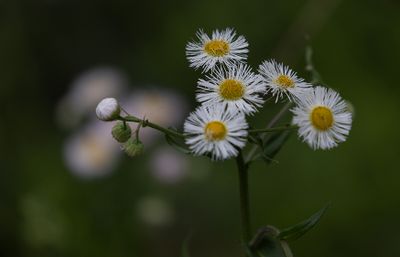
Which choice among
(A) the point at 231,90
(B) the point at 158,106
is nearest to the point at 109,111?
(A) the point at 231,90

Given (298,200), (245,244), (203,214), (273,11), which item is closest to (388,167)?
(298,200)

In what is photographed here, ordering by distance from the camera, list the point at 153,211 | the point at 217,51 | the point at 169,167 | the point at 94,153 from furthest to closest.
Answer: the point at 94,153 < the point at 169,167 < the point at 153,211 < the point at 217,51

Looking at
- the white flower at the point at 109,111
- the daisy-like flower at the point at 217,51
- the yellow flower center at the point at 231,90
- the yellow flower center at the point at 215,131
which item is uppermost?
the daisy-like flower at the point at 217,51

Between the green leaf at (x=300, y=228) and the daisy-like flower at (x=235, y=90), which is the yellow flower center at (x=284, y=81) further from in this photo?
the green leaf at (x=300, y=228)

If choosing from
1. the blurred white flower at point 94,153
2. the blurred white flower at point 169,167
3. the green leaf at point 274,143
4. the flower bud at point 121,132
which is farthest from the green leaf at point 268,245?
the blurred white flower at point 94,153

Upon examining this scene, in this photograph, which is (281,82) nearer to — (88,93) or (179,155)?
(179,155)
